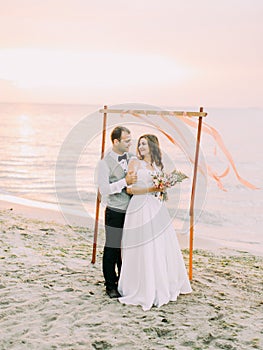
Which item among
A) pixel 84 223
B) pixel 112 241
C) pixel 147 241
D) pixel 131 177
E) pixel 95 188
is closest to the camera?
pixel 131 177

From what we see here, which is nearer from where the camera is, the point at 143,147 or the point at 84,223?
the point at 143,147

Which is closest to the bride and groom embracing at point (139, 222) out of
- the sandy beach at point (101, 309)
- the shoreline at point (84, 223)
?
the sandy beach at point (101, 309)

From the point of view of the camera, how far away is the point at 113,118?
509 cm

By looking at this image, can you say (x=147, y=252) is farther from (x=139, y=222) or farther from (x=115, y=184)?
(x=115, y=184)

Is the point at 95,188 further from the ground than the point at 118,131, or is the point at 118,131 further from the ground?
the point at 118,131

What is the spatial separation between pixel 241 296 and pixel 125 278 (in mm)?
1242

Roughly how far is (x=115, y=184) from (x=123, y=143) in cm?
37

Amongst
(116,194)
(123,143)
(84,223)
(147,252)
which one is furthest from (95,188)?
(84,223)

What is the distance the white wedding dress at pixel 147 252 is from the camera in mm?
4348

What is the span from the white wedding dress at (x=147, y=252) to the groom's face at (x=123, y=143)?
228 mm

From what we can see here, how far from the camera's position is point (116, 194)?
4434 millimetres

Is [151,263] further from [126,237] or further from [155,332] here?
[155,332]

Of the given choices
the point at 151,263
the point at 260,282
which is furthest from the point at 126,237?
the point at 260,282

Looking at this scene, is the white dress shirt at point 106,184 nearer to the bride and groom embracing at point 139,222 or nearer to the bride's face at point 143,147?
the bride and groom embracing at point 139,222
